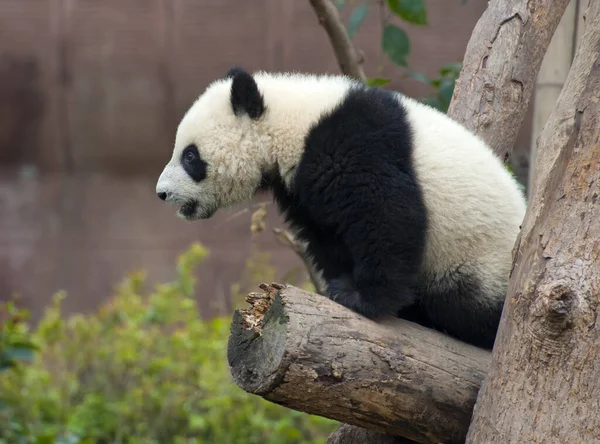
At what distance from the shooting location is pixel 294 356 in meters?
1.99

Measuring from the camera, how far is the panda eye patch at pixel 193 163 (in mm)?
2774

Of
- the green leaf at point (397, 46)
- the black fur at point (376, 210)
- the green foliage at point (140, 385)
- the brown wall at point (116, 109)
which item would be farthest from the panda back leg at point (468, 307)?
the brown wall at point (116, 109)

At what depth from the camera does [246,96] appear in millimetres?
2637

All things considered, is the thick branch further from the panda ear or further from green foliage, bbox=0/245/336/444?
green foliage, bbox=0/245/336/444

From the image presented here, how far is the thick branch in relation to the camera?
11.1ft

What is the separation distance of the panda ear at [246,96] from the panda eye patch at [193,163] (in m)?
0.21

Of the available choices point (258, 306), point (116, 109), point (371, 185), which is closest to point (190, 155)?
point (371, 185)

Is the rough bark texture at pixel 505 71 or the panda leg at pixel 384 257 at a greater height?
the rough bark texture at pixel 505 71

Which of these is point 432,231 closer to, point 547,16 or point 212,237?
point 547,16

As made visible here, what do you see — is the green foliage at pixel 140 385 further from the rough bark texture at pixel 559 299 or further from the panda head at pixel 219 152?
the rough bark texture at pixel 559 299

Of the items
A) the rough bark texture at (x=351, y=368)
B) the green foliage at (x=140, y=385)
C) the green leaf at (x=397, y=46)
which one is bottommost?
the green foliage at (x=140, y=385)

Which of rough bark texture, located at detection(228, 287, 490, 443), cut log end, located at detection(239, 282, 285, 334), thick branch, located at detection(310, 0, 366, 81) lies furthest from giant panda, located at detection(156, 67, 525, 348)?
thick branch, located at detection(310, 0, 366, 81)

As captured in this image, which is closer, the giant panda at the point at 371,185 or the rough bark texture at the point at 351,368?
the rough bark texture at the point at 351,368

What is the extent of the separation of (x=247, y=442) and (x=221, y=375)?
16.3 inches
